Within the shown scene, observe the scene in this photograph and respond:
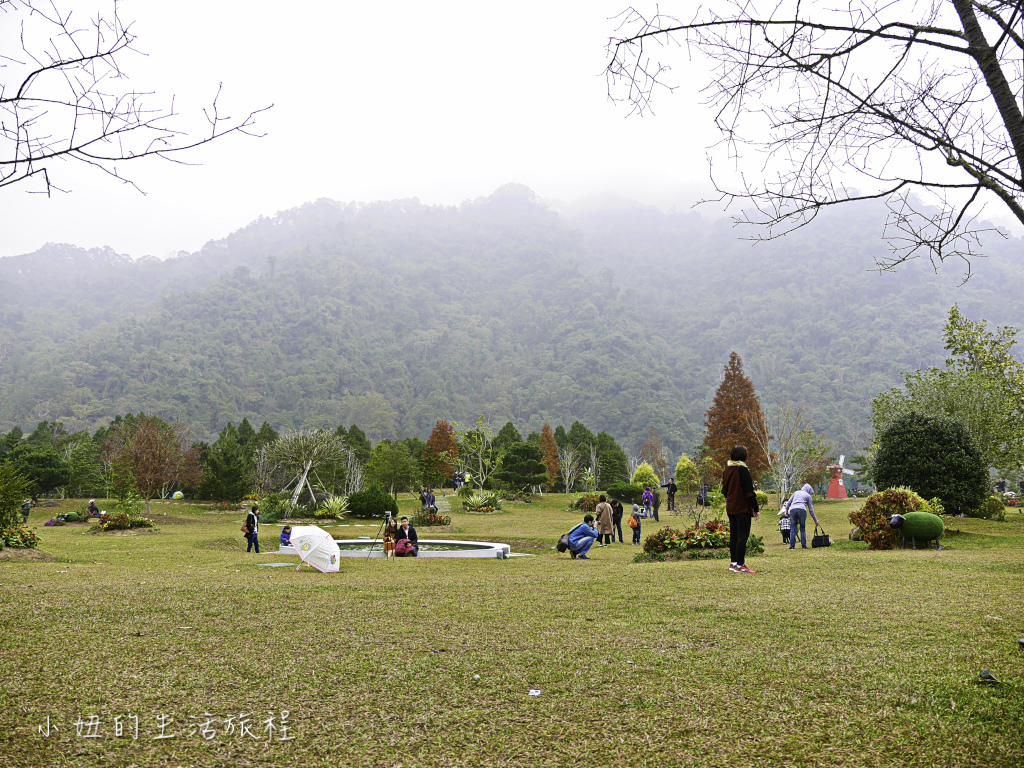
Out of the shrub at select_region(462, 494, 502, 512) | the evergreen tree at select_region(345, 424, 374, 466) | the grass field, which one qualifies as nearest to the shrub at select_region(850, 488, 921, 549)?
the grass field

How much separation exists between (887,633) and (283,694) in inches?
166

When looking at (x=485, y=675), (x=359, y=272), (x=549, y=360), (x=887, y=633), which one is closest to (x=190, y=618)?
(x=485, y=675)

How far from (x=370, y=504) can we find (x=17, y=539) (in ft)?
50.7

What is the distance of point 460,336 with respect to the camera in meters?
155

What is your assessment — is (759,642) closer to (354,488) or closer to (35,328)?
(354,488)

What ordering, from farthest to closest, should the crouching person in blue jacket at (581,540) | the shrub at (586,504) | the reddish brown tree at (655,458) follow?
the reddish brown tree at (655,458), the shrub at (586,504), the crouching person in blue jacket at (581,540)

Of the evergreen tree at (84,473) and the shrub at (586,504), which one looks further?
the evergreen tree at (84,473)

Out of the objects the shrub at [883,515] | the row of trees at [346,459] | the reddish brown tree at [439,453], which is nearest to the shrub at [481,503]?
the row of trees at [346,459]

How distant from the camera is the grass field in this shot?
106 inches

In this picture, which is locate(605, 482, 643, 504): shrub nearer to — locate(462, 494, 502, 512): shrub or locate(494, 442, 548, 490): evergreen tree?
locate(494, 442, 548, 490): evergreen tree

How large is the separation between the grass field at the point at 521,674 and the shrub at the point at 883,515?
520 centimetres

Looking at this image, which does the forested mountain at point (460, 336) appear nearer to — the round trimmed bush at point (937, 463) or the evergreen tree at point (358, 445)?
the evergreen tree at point (358, 445)

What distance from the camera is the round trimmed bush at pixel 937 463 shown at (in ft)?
60.6

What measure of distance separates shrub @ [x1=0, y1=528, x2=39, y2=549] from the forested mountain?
280 feet
